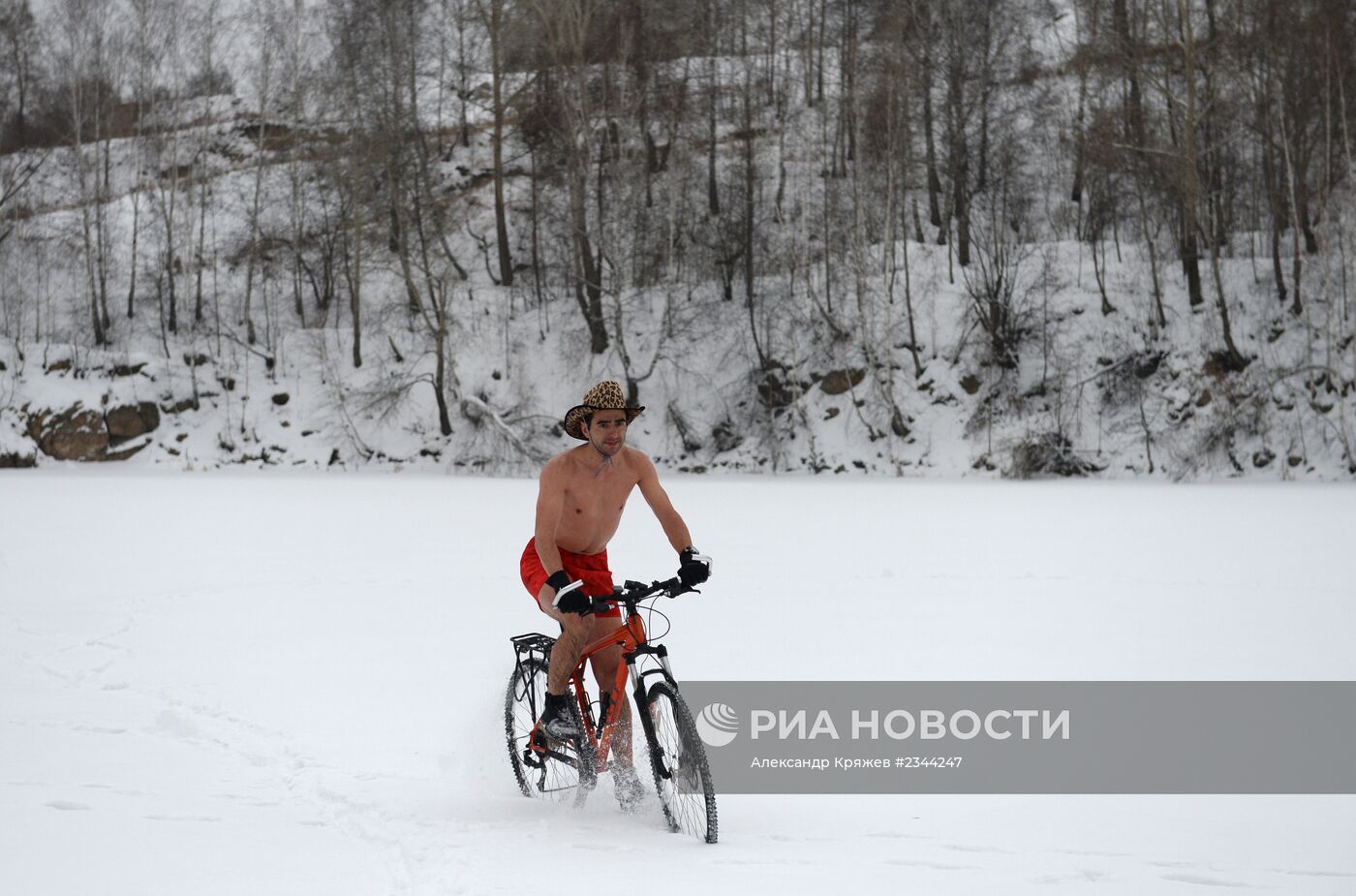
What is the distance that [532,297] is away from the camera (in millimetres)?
32531

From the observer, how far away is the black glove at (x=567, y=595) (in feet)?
14.2

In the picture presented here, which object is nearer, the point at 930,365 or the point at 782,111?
the point at 930,365

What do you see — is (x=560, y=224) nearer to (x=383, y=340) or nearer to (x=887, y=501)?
(x=383, y=340)

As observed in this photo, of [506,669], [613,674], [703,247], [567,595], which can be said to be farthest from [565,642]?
[703,247]

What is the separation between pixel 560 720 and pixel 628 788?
40 cm

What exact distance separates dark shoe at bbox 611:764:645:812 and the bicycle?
3.3 inches

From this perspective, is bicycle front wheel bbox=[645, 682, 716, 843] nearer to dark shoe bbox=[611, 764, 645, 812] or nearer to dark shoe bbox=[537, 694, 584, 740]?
dark shoe bbox=[611, 764, 645, 812]

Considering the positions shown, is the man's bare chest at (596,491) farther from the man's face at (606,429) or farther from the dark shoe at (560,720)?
the dark shoe at (560,720)

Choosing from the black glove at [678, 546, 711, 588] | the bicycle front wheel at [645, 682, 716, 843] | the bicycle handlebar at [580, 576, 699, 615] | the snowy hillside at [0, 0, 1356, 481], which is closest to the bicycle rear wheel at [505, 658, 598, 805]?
the bicycle front wheel at [645, 682, 716, 843]

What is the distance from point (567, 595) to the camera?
14.4 ft

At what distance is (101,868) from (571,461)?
2.21 metres

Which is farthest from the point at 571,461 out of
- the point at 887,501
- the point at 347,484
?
the point at 347,484

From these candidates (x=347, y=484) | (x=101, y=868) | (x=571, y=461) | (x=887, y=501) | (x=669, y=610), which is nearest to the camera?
(x=101, y=868)

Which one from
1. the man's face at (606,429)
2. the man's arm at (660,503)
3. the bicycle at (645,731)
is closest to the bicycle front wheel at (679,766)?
the bicycle at (645,731)
